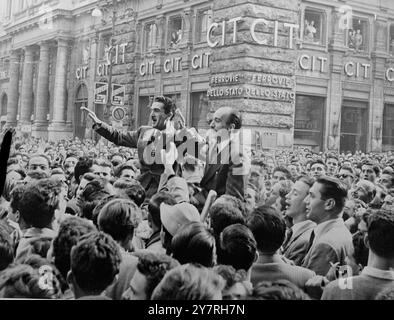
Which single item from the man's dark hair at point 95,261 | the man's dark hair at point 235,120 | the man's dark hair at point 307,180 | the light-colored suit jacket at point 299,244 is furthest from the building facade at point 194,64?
the man's dark hair at point 95,261

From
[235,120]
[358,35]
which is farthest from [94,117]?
[358,35]

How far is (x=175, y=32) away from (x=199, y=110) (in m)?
0.56

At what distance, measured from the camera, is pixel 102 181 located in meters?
2.95

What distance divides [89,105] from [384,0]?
191 centimetres

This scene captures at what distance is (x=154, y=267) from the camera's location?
6.73 ft

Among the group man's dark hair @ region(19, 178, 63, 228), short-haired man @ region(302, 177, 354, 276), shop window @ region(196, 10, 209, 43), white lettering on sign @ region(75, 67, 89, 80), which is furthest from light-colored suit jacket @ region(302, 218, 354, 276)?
white lettering on sign @ region(75, 67, 89, 80)

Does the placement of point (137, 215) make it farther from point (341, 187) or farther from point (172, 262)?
point (341, 187)

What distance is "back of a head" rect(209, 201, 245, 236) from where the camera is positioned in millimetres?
2430

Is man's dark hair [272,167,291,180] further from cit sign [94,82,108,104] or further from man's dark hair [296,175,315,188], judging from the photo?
cit sign [94,82,108,104]

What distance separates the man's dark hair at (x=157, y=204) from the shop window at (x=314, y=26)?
4.68ft

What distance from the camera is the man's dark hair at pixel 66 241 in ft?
7.13

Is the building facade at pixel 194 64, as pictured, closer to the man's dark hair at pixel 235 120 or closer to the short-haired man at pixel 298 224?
the man's dark hair at pixel 235 120
